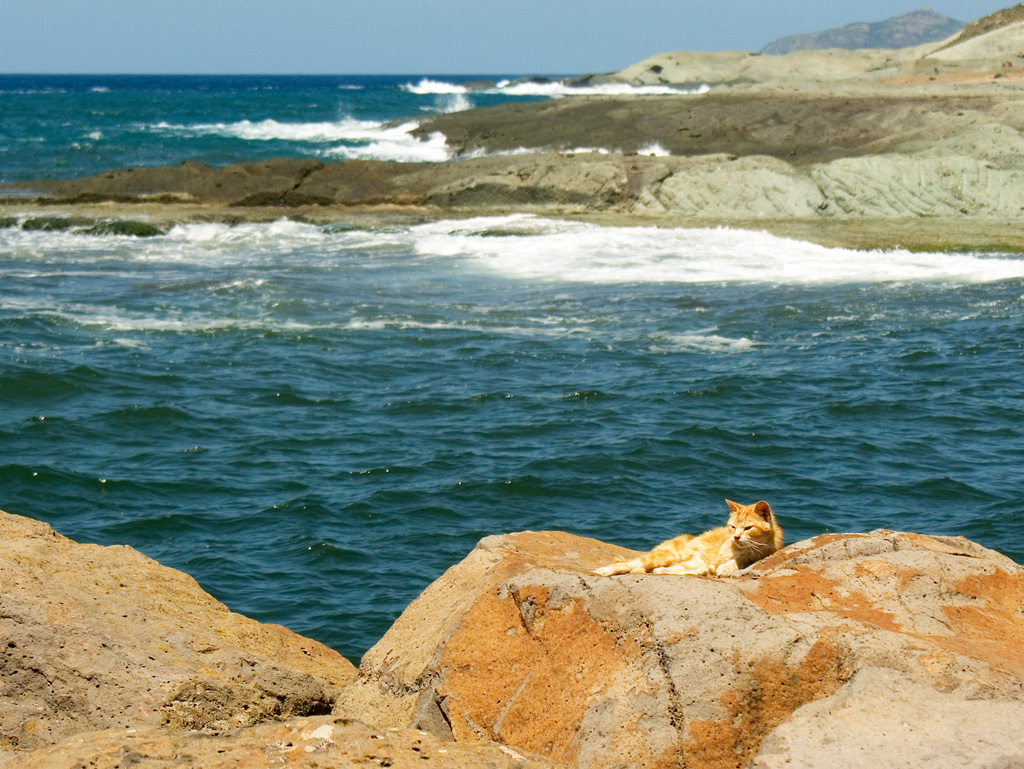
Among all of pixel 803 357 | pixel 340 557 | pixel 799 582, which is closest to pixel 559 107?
pixel 803 357

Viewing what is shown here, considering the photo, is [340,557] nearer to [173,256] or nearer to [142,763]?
[142,763]

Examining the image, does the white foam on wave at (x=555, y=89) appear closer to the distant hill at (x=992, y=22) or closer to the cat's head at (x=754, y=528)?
the distant hill at (x=992, y=22)

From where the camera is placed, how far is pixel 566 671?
203 inches

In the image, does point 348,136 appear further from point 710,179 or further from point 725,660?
point 725,660

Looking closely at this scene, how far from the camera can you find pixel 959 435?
43.8 feet

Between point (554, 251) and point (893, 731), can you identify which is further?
point (554, 251)

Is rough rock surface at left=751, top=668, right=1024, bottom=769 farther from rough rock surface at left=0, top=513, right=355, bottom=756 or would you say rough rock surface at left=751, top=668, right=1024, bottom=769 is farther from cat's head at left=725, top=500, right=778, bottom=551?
rough rock surface at left=0, top=513, right=355, bottom=756

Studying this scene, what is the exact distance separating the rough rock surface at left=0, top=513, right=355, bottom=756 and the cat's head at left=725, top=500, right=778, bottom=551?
248 cm

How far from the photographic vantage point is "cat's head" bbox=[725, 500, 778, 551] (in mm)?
6484

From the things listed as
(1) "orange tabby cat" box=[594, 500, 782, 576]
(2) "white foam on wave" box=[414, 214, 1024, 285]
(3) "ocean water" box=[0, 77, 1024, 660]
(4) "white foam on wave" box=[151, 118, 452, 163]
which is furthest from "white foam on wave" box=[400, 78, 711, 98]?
(1) "orange tabby cat" box=[594, 500, 782, 576]

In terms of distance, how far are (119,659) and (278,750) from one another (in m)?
1.52

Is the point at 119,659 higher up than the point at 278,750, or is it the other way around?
the point at 278,750

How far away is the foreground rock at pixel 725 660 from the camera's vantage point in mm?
4469

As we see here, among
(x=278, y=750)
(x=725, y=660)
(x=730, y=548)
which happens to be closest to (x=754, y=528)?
(x=730, y=548)
